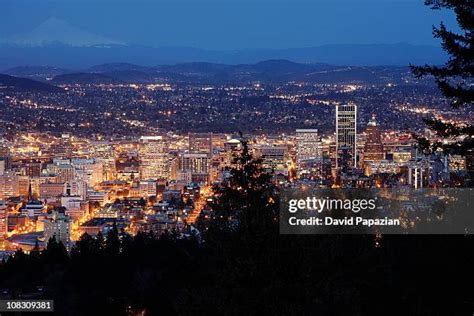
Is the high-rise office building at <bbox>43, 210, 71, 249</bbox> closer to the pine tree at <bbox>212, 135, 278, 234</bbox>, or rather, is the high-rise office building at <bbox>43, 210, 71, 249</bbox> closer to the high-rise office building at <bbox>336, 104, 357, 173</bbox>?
the high-rise office building at <bbox>336, 104, 357, 173</bbox>

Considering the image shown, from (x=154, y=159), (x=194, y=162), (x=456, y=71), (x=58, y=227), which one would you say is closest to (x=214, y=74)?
(x=154, y=159)

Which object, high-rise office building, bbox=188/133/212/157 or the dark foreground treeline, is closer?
the dark foreground treeline

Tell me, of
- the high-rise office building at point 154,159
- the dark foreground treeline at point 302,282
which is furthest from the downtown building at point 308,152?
the dark foreground treeline at point 302,282

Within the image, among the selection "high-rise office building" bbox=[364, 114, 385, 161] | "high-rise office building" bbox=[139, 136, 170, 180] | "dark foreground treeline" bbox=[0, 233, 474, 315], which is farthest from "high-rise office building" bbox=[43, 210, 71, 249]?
"dark foreground treeline" bbox=[0, 233, 474, 315]

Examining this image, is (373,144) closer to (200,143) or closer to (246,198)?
(200,143)

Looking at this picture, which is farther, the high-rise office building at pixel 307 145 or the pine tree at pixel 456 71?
the high-rise office building at pixel 307 145

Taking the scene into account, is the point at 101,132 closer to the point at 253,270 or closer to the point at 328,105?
the point at 328,105

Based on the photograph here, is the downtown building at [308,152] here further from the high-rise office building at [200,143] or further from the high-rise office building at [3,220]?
the high-rise office building at [3,220]

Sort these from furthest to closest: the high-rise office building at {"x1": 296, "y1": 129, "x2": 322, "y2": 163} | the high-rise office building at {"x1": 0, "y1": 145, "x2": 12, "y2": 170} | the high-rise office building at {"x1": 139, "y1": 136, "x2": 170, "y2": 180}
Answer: the high-rise office building at {"x1": 0, "y1": 145, "x2": 12, "y2": 170}
the high-rise office building at {"x1": 139, "y1": 136, "x2": 170, "y2": 180}
the high-rise office building at {"x1": 296, "y1": 129, "x2": 322, "y2": 163}
